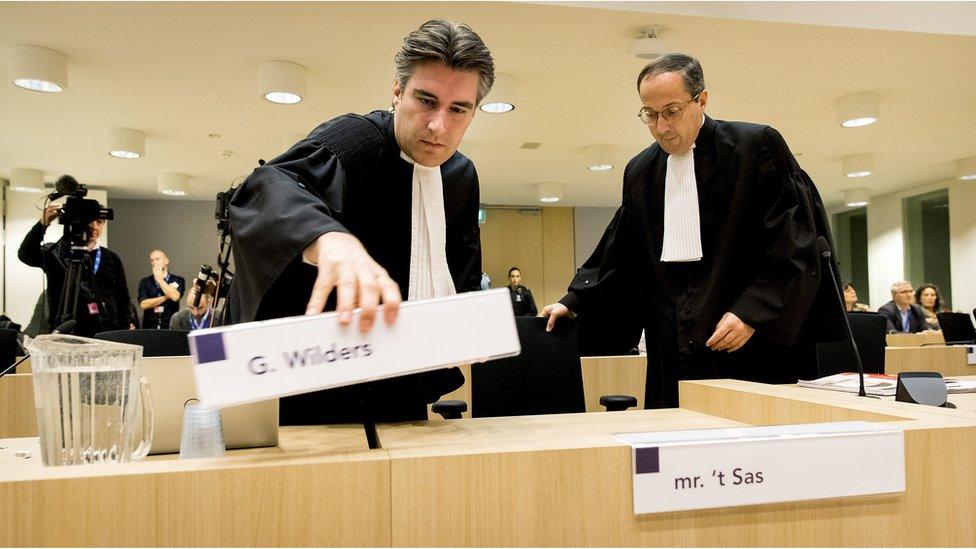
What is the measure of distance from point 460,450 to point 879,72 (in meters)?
5.56

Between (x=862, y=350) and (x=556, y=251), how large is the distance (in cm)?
895

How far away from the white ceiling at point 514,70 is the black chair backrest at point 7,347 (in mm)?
2094

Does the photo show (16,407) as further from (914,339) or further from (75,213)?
(914,339)

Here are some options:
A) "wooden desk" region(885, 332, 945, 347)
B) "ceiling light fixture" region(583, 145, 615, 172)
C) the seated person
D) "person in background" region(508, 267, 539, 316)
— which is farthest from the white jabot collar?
"person in background" region(508, 267, 539, 316)

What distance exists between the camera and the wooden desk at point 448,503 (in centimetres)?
62

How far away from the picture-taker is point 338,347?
650 millimetres

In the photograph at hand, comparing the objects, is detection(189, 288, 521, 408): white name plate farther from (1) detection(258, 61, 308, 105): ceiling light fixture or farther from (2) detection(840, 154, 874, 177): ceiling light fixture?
(2) detection(840, 154, 874, 177): ceiling light fixture

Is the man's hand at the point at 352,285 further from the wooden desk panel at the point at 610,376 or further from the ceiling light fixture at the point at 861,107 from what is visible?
the ceiling light fixture at the point at 861,107

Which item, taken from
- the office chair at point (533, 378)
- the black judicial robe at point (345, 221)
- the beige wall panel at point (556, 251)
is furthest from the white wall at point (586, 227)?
the black judicial robe at point (345, 221)

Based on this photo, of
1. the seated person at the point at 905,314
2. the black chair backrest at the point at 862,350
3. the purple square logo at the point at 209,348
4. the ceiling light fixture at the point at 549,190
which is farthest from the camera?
the ceiling light fixture at the point at 549,190

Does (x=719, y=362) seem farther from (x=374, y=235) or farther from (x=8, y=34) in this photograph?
(x=8, y=34)

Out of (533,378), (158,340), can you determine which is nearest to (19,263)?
(158,340)

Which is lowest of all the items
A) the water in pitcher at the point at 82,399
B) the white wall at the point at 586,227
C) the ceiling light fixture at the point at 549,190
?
the water in pitcher at the point at 82,399

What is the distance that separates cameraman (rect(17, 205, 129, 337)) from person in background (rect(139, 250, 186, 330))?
2989 mm
